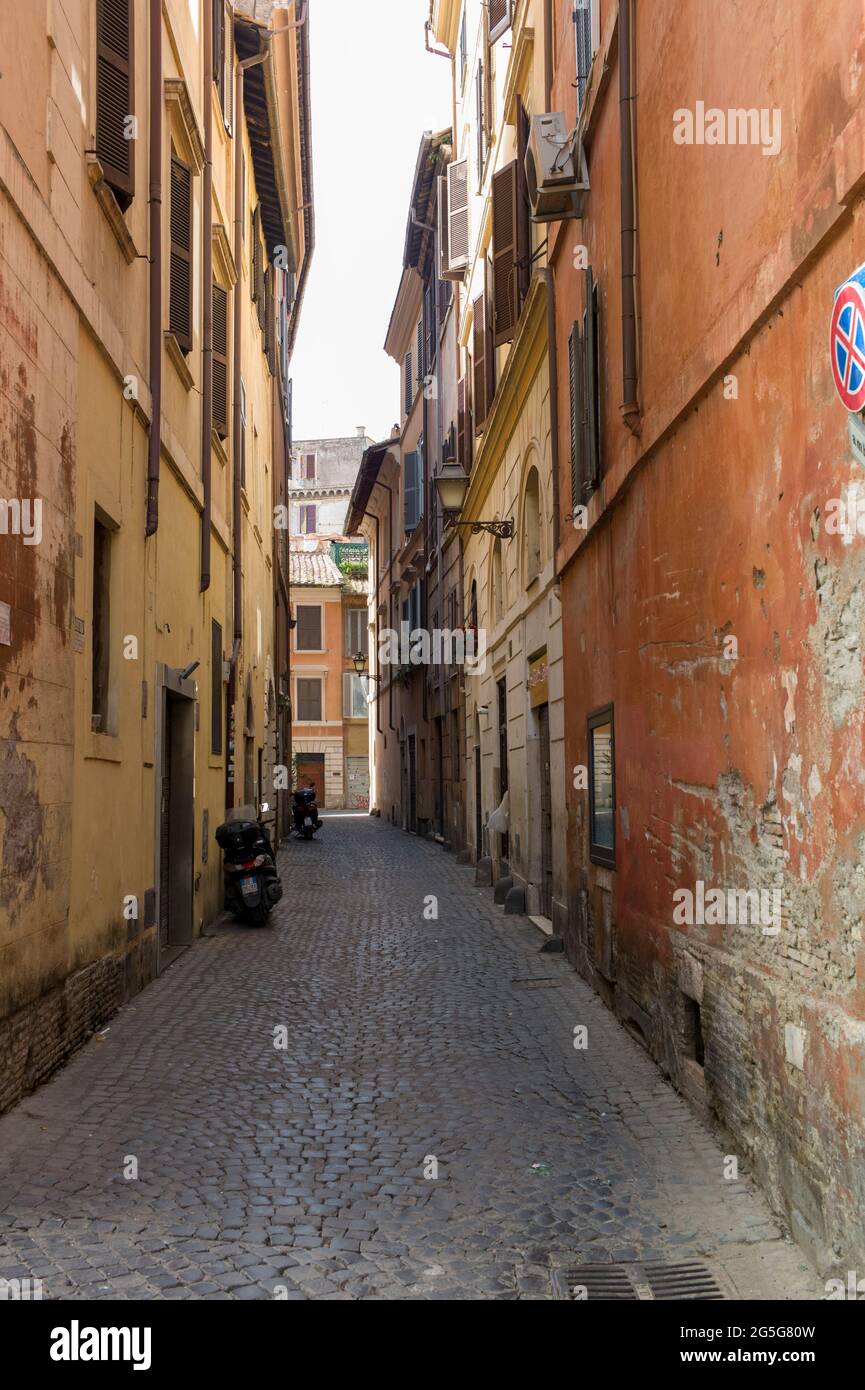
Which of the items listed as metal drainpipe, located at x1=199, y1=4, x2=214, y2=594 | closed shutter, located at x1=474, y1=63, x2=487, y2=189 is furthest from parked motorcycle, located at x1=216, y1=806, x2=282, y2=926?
closed shutter, located at x1=474, y1=63, x2=487, y2=189

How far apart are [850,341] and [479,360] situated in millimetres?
14300

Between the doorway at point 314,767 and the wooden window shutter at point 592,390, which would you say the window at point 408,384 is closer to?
the doorway at point 314,767

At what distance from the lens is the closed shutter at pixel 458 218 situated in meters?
20.0

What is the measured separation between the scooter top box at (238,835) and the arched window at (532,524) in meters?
3.72

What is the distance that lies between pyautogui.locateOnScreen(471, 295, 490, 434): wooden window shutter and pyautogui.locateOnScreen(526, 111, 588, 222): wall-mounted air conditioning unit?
6960 millimetres

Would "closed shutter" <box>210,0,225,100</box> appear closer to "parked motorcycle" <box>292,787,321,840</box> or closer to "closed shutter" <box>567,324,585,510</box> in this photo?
"closed shutter" <box>567,324,585,510</box>

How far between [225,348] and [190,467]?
3442 mm

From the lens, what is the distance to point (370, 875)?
59.2ft

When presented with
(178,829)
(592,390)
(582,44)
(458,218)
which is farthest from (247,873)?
(458,218)

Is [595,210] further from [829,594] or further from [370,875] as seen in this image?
[370,875]

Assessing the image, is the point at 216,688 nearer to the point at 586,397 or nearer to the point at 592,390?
the point at 586,397

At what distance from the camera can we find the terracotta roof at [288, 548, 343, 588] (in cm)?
4762

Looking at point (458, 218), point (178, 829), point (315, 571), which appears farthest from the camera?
point (315, 571)

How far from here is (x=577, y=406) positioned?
9.11 meters
